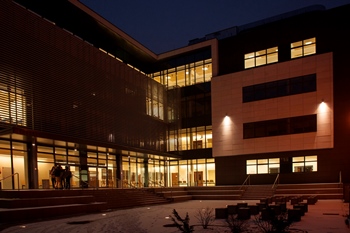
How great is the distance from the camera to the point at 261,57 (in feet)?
120

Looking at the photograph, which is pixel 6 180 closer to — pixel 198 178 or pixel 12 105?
pixel 12 105

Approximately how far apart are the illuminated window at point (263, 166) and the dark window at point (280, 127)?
2713 millimetres

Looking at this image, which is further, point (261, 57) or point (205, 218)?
point (261, 57)

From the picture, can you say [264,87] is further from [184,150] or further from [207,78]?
[184,150]

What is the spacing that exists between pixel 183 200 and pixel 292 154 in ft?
40.6

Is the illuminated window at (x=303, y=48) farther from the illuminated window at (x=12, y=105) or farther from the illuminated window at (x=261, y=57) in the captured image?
the illuminated window at (x=12, y=105)

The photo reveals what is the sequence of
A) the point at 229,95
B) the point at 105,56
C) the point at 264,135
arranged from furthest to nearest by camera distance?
the point at 229,95 < the point at 264,135 < the point at 105,56

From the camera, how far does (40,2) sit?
29.5 m

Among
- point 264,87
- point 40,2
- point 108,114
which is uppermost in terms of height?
point 40,2

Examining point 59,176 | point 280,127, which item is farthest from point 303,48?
point 59,176

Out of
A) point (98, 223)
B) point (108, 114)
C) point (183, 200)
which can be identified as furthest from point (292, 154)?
point (98, 223)

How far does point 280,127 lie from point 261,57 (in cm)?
813

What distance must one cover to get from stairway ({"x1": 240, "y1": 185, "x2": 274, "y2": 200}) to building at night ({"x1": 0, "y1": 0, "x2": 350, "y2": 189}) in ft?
11.2

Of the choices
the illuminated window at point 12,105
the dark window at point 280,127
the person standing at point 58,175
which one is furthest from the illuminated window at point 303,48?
the illuminated window at point 12,105
